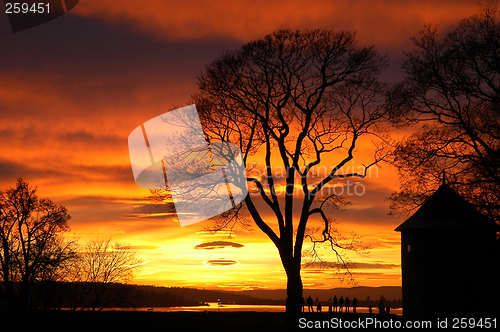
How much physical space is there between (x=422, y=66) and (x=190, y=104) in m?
11.9

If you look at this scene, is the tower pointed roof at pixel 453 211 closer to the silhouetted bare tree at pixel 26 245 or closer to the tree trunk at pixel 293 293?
the tree trunk at pixel 293 293

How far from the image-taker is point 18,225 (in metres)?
34.2

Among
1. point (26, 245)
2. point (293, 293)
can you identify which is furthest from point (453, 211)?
point (26, 245)

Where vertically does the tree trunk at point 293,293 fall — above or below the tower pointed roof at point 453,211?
below

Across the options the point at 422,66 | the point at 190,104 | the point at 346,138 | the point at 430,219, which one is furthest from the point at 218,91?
the point at 430,219

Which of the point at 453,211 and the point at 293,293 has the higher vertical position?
the point at 453,211

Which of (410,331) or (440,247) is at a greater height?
(440,247)

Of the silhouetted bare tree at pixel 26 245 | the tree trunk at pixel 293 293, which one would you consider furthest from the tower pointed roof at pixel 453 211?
the silhouetted bare tree at pixel 26 245

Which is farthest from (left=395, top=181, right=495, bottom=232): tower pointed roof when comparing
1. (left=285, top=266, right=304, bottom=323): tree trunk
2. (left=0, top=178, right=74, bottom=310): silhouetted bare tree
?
(left=0, top=178, right=74, bottom=310): silhouetted bare tree

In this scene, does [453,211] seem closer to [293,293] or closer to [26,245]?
[293,293]

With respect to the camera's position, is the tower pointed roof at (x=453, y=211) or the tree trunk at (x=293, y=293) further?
the tree trunk at (x=293, y=293)

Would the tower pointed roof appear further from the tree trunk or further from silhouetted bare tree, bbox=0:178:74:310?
silhouetted bare tree, bbox=0:178:74:310

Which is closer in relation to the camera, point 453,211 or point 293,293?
point 453,211

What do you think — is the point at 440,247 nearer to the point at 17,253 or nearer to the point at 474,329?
the point at 474,329
